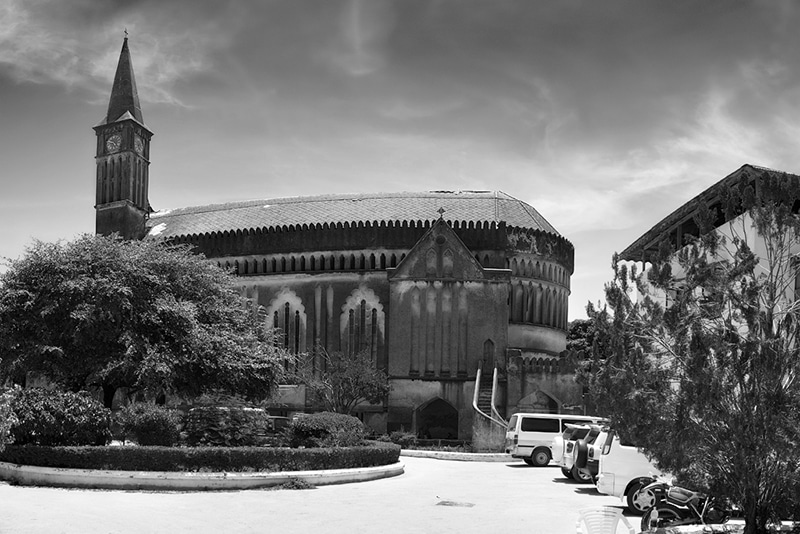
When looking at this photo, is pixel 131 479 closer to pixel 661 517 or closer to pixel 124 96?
pixel 661 517

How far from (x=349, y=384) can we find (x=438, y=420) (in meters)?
5.40

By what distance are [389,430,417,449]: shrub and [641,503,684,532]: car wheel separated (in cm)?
2702

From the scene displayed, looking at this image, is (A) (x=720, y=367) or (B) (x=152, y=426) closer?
(A) (x=720, y=367)

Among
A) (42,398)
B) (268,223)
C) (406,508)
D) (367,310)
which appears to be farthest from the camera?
(268,223)

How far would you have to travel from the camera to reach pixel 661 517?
14.4 m

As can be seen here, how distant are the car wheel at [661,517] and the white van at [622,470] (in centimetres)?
366

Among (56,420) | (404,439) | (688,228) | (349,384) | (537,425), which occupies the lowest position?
(404,439)

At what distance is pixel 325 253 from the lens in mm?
51344

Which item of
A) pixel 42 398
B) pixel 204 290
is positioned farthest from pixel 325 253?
pixel 42 398

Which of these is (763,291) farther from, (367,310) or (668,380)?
(367,310)

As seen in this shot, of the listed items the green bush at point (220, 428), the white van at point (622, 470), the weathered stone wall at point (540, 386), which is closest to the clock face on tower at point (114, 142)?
the weathered stone wall at point (540, 386)

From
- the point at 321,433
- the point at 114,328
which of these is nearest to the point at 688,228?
the point at 321,433

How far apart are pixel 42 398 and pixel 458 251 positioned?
27.4 meters

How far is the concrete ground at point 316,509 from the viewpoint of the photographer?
596 inches
